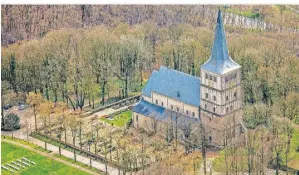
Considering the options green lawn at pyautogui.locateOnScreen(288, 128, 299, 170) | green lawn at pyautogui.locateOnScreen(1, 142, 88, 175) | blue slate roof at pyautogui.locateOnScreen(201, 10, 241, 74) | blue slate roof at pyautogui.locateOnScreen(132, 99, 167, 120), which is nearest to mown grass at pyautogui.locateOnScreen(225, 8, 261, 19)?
blue slate roof at pyautogui.locateOnScreen(201, 10, 241, 74)

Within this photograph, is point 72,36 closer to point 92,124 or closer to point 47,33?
point 47,33

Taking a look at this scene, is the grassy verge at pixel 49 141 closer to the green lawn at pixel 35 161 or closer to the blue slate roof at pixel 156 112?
the green lawn at pixel 35 161

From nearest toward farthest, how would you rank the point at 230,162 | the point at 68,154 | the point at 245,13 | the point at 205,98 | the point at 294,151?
the point at 230,162 < the point at 294,151 < the point at 68,154 < the point at 205,98 < the point at 245,13

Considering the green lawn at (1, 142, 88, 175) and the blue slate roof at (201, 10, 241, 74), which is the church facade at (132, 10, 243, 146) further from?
the green lawn at (1, 142, 88, 175)

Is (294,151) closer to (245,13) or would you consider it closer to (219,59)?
(219,59)

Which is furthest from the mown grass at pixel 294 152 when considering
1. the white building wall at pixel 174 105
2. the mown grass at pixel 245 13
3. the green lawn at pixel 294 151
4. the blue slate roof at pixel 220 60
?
the mown grass at pixel 245 13

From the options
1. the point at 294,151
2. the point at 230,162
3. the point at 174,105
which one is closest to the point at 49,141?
the point at 174,105
